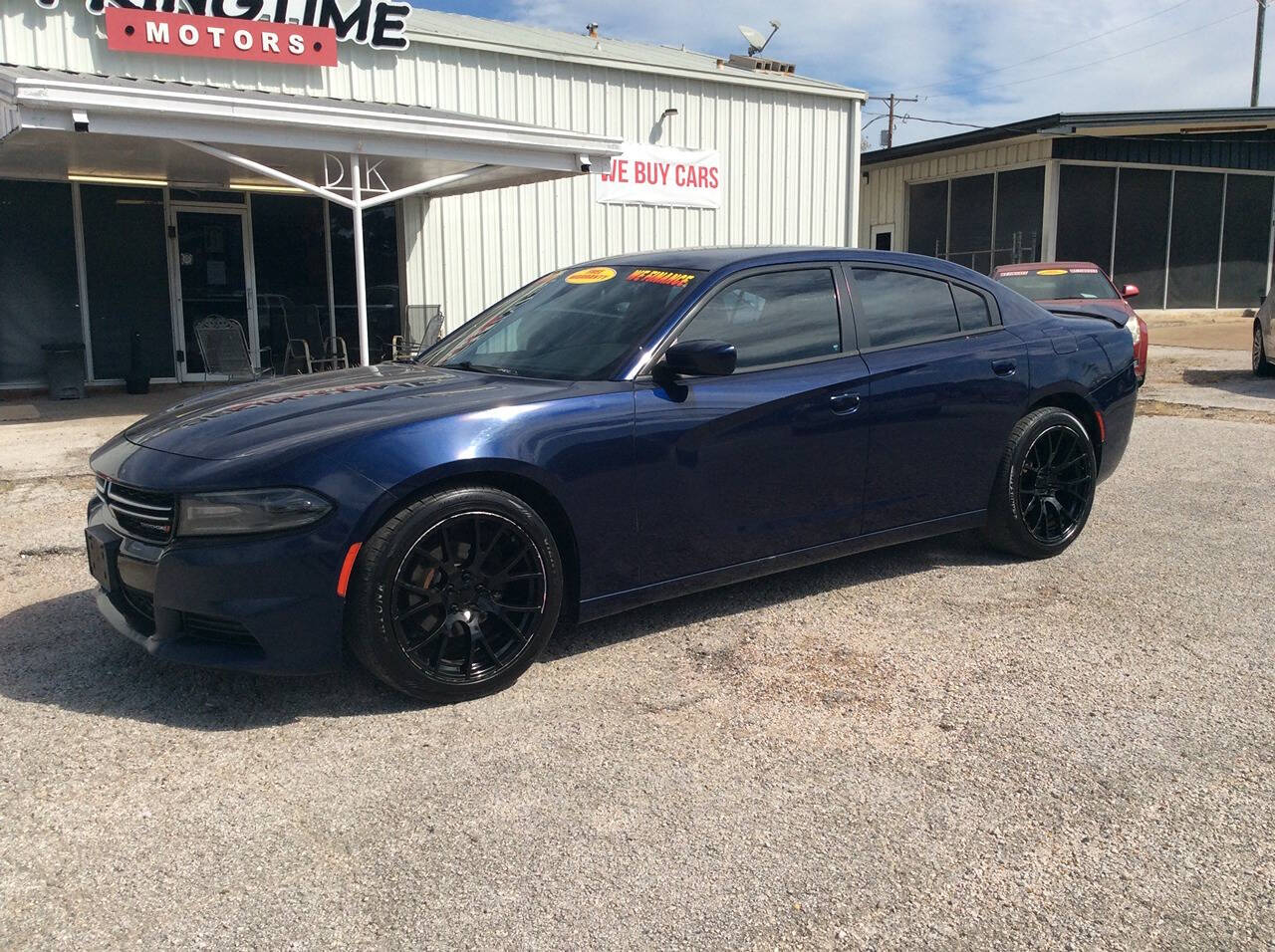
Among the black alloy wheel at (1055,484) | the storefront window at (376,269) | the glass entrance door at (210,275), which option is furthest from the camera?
the storefront window at (376,269)

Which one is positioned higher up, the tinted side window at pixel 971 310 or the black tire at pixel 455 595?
the tinted side window at pixel 971 310

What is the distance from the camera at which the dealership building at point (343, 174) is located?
1141 centimetres

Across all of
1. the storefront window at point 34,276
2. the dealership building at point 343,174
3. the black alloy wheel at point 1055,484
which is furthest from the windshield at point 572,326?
the storefront window at point 34,276

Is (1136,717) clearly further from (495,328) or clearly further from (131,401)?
(131,401)

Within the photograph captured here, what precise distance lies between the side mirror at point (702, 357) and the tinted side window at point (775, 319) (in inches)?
10.4

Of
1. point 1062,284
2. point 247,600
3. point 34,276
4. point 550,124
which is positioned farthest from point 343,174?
point 247,600

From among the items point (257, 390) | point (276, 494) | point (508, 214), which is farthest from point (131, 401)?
point (276, 494)

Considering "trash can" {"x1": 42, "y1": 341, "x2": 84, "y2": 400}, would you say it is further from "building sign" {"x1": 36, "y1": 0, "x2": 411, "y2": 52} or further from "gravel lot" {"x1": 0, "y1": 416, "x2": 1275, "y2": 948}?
"gravel lot" {"x1": 0, "y1": 416, "x2": 1275, "y2": 948}

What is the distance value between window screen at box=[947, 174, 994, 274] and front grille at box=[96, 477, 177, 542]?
77.7 feet

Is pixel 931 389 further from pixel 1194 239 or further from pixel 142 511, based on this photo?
pixel 1194 239

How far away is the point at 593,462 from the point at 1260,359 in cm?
1326

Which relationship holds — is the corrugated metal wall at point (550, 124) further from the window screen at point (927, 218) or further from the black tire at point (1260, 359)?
the window screen at point (927, 218)

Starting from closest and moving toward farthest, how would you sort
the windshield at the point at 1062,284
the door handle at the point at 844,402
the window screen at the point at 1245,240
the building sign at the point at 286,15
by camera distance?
the door handle at the point at 844,402, the building sign at the point at 286,15, the windshield at the point at 1062,284, the window screen at the point at 1245,240

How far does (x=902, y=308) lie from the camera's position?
4.97 meters
